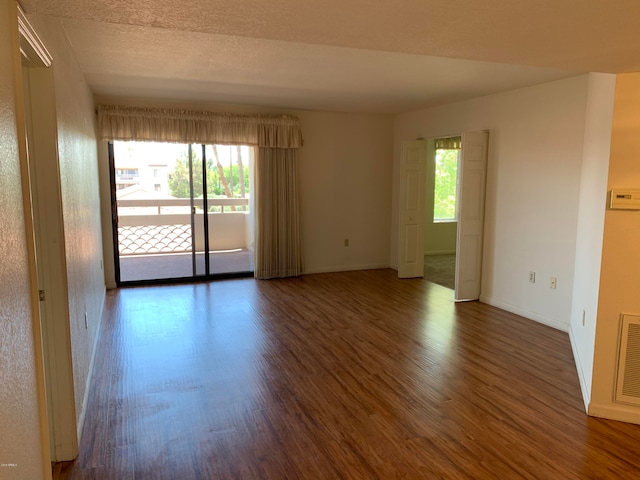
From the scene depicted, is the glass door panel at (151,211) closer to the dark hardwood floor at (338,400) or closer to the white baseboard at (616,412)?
the dark hardwood floor at (338,400)

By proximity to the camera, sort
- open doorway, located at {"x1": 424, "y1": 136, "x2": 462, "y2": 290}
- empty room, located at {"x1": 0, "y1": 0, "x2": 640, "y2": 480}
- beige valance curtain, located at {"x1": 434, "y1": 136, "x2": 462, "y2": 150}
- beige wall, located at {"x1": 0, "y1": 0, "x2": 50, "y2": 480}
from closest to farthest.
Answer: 1. beige wall, located at {"x1": 0, "y1": 0, "x2": 50, "y2": 480}
2. empty room, located at {"x1": 0, "y1": 0, "x2": 640, "y2": 480}
3. beige valance curtain, located at {"x1": 434, "y1": 136, "x2": 462, "y2": 150}
4. open doorway, located at {"x1": 424, "y1": 136, "x2": 462, "y2": 290}

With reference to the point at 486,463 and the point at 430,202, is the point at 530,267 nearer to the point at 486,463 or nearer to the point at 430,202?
the point at 486,463

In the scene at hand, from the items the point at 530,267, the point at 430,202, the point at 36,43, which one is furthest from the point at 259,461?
the point at 430,202

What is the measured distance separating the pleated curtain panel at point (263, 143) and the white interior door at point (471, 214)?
95.1 inches

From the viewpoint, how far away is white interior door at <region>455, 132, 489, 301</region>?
5.23 meters

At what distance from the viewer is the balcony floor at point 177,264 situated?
6.43 m

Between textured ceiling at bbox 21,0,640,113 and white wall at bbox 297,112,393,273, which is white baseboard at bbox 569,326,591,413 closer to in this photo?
textured ceiling at bbox 21,0,640,113

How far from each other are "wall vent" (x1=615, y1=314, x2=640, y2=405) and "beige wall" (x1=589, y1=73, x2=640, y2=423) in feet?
0.11

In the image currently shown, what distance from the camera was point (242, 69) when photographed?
4012 mm

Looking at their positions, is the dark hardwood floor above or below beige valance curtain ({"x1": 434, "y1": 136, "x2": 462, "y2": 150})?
below

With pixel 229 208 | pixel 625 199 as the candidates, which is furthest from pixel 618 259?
pixel 229 208

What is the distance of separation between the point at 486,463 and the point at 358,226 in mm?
5034

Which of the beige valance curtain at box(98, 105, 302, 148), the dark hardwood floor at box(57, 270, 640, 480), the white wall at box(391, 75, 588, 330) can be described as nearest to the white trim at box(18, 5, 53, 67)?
the dark hardwood floor at box(57, 270, 640, 480)

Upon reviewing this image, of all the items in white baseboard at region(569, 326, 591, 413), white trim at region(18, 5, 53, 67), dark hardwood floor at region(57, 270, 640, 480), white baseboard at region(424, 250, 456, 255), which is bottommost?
dark hardwood floor at region(57, 270, 640, 480)
